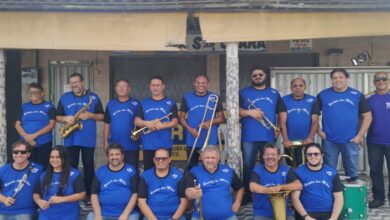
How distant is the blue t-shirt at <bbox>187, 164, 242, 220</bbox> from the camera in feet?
17.7

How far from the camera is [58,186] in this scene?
550 centimetres

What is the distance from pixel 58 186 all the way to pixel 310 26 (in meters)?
3.45

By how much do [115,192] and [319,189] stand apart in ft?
7.30

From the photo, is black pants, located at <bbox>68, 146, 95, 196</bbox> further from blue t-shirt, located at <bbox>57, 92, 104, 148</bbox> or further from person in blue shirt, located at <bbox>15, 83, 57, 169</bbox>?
person in blue shirt, located at <bbox>15, 83, 57, 169</bbox>

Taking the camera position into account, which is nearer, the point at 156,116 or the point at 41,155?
the point at 156,116

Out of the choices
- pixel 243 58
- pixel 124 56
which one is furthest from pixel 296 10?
pixel 124 56

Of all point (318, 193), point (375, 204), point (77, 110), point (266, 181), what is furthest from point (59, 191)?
point (375, 204)

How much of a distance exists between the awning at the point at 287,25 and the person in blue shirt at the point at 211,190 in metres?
1.43

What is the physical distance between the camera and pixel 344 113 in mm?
6090

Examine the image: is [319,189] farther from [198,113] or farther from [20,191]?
[20,191]

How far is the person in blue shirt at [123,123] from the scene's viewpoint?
6.38 m

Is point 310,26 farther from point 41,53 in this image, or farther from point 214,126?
point 41,53

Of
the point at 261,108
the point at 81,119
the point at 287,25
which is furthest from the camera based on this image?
the point at 81,119

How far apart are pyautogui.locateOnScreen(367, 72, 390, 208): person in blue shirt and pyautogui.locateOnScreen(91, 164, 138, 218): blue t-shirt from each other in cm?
306
